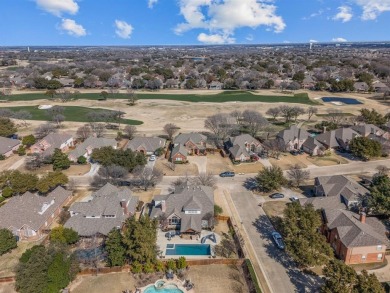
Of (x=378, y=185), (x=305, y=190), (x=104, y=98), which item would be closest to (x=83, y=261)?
(x=305, y=190)

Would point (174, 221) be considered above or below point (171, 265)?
above

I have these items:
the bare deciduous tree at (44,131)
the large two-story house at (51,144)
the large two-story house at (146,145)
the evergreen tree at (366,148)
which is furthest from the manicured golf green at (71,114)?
the evergreen tree at (366,148)

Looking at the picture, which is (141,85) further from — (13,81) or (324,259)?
(324,259)

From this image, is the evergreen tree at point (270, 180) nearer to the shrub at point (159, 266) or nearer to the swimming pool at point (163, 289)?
the shrub at point (159, 266)

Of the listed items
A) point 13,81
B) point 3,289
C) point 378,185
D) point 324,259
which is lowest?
point 3,289

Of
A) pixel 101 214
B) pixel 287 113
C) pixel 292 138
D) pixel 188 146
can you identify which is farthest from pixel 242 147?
pixel 101 214

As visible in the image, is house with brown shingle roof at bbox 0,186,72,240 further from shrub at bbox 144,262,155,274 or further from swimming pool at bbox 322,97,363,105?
swimming pool at bbox 322,97,363,105

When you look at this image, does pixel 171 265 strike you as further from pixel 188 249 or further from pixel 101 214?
pixel 101 214
